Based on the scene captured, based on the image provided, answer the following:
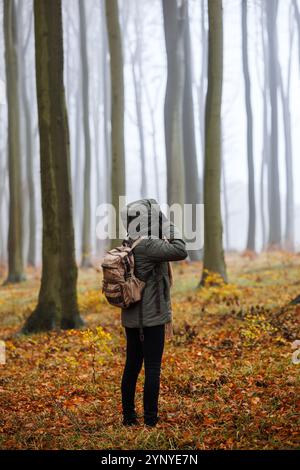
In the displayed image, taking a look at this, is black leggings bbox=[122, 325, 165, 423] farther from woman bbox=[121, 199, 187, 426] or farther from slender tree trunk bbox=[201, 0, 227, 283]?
slender tree trunk bbox=[201, 0, 227, 283]

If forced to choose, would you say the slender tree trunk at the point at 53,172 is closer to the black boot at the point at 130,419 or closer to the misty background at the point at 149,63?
the black boot at the point at 130,419

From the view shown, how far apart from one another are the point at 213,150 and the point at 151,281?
774 cm

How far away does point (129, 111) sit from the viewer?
40.6 metres

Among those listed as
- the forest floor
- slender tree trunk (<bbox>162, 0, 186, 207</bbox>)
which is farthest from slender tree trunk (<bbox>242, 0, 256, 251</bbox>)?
the forest floor

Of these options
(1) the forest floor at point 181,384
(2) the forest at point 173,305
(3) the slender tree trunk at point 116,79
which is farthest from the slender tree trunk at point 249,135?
(1) the forest floor at point 181,384

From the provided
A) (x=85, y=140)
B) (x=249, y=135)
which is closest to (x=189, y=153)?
(x=85, y=140)

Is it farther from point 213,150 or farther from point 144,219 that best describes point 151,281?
point 213,150

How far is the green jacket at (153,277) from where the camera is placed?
176 inches

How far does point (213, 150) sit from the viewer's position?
11844 mm

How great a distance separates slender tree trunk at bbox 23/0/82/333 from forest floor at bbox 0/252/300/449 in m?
0.82

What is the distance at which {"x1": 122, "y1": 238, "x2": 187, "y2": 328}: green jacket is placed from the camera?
14.7 feet

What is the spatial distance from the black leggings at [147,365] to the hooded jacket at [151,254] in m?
0.11

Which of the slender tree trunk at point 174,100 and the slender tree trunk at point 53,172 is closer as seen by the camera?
the slender tree trunk at point 53,172
